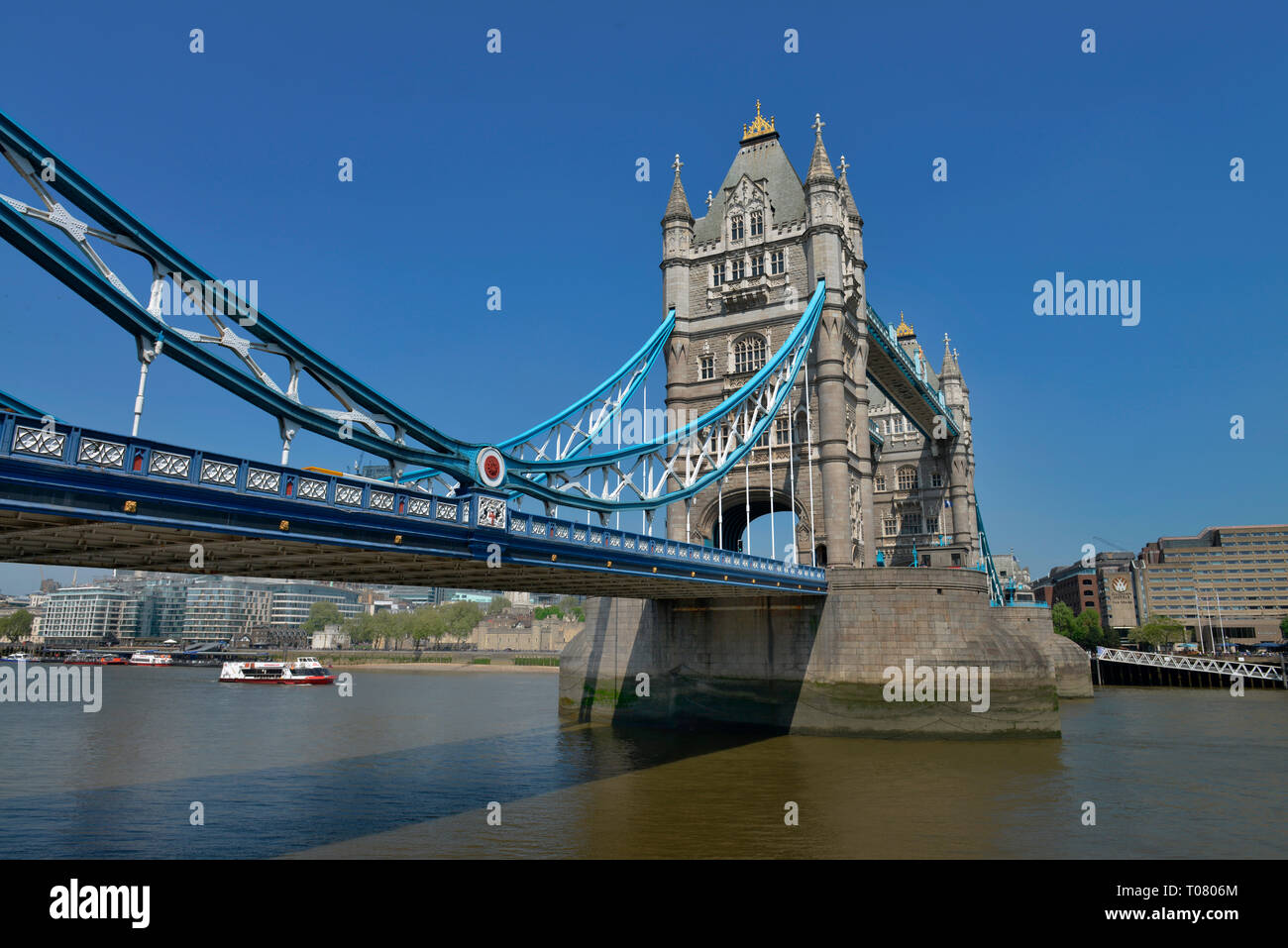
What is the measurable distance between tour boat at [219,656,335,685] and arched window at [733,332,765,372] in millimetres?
46487

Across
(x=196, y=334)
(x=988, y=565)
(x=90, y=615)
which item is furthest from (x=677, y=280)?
(x=90, y=615)

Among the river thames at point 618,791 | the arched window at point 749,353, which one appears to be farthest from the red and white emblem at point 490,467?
the arched window at point 749,353

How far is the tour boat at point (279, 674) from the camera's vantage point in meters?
66.7

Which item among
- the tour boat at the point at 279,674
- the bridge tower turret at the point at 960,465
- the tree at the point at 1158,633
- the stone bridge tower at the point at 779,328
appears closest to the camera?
the stone bridge tower at the point at 779,328

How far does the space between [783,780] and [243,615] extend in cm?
16054

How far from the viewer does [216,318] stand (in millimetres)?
13273

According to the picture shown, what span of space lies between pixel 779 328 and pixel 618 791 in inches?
917

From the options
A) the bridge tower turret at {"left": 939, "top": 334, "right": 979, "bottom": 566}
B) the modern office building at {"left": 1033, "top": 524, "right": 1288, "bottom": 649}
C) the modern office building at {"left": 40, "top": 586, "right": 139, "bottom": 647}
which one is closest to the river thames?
the bridge tower turret at {"left": 939, "top": 334, "right": 979, "bottom": 566}

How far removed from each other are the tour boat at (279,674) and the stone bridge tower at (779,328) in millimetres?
41613

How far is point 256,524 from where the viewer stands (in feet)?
39.9

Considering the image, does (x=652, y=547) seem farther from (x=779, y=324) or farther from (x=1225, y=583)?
(x=1225, y=583)

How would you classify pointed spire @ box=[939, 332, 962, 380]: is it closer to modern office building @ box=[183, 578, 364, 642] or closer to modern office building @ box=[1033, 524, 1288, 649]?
modern office building @ box=[1033, 524, 1288, 649]

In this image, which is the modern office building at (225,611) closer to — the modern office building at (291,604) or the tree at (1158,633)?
the modern office building at (291,604)
